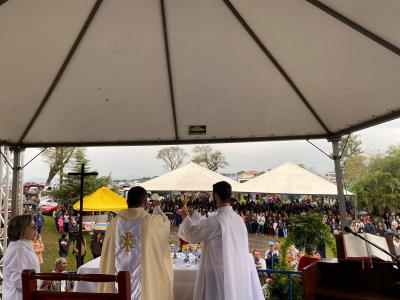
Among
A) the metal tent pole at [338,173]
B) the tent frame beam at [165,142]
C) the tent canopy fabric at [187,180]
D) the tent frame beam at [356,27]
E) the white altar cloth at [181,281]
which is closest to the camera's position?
the tent frame beam at [356,27]

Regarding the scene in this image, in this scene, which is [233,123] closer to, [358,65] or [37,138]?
[358,65]

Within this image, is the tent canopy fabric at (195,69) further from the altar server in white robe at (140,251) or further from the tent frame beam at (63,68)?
the altar server in white robe at (140,251)

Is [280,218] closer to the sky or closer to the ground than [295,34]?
closer to the ground

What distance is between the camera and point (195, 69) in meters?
4.07

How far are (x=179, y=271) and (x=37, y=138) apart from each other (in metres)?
3.33

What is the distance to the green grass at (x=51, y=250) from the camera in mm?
12818

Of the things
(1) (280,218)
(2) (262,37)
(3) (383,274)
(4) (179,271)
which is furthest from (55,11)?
(1) (280,218)

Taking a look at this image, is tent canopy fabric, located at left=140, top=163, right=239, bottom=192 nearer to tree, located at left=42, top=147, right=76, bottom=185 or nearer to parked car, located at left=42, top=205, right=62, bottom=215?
parked car, located at left=42, top=205, right=62, bottom=215

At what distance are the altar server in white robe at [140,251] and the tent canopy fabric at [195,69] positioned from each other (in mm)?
1537

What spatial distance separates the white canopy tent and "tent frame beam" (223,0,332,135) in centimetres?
1

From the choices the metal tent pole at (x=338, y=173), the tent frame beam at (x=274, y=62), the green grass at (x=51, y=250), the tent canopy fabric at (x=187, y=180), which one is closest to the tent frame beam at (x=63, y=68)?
the tent frame beam at (x=274, y=62)

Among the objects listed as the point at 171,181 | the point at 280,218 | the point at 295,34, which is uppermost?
the point at 295,34

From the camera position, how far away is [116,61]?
388 cm

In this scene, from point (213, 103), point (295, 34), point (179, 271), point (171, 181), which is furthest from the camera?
point (171, 181)
